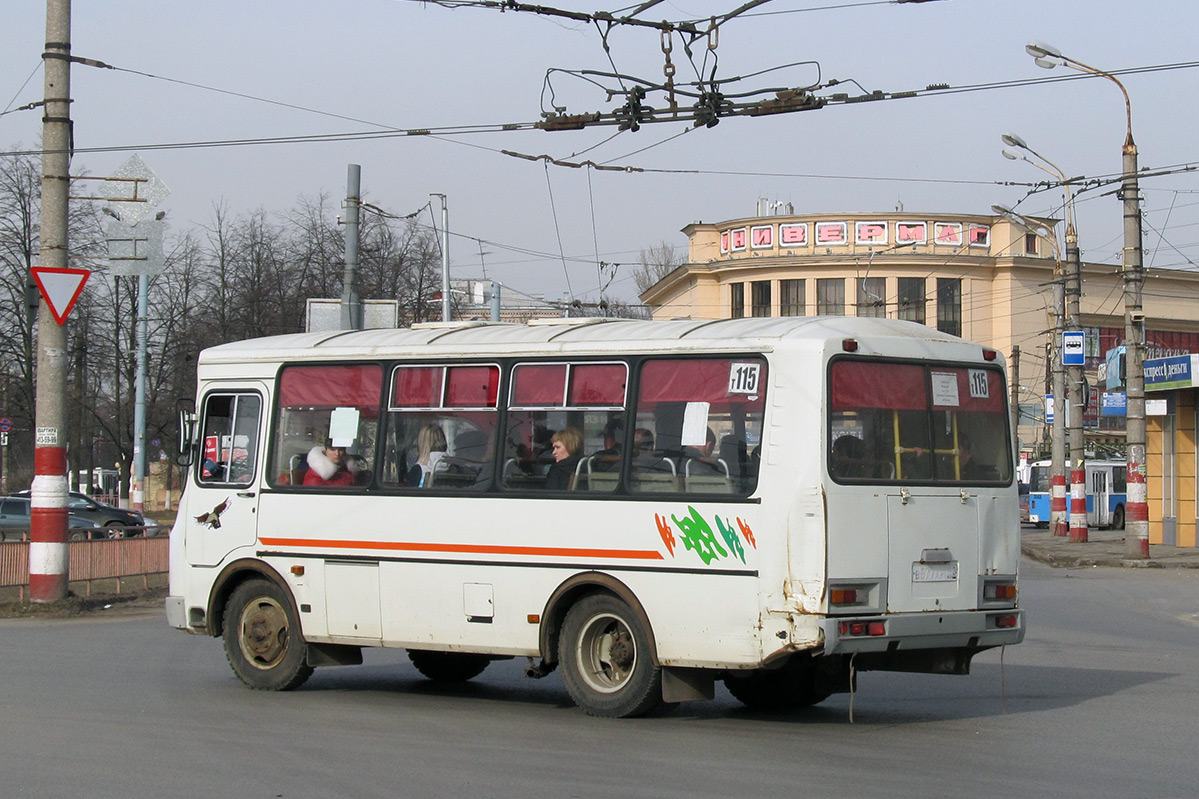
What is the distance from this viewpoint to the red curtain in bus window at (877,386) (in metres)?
9.21

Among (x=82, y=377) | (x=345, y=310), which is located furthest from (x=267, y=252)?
(x=345, y=310)

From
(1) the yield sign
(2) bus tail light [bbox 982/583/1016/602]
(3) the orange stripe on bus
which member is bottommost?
(2) bus tail light [bbox 982/583/1016/602]

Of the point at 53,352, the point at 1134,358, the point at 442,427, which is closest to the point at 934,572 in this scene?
the point at 442,427

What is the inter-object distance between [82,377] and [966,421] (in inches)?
1650

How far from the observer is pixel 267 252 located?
165 ft

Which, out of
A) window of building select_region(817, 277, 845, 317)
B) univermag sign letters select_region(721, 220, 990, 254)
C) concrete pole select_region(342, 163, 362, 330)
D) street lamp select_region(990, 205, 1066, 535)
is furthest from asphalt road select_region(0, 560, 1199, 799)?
window of building select_region(817, 277, 845, 317)

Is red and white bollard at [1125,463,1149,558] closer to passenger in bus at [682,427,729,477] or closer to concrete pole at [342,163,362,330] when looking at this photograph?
concrete pole at [342,163,362,330]

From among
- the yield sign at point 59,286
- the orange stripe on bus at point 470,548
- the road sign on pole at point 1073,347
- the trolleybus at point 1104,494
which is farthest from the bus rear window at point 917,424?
the trolleybus at point 1104,494

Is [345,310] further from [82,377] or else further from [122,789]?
[82,377]

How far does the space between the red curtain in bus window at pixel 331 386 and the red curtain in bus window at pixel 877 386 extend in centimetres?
377

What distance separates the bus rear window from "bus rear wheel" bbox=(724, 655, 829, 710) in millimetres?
1862

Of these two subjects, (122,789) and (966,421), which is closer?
(122,789)

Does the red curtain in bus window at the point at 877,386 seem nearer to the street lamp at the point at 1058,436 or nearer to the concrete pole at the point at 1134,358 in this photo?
the concrete pole at the point at 1134,358

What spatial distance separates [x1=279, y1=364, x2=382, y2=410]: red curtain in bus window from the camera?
11.2m
